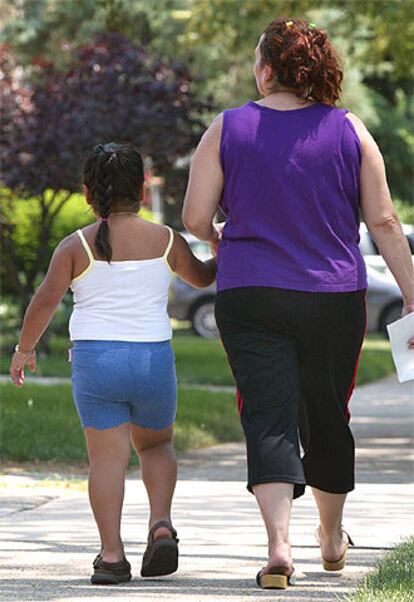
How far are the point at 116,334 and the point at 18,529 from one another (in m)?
1.56

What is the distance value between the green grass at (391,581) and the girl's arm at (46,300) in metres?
1.35

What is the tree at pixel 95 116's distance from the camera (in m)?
17.9

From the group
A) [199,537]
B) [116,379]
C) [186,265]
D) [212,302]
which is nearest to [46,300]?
[116,379]

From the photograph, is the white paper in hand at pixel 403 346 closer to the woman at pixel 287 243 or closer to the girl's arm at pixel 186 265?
the woman at pixel 287 243

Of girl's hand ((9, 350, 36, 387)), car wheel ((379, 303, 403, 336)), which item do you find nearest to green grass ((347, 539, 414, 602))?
girl's hand ((9, 350, 36, 387))

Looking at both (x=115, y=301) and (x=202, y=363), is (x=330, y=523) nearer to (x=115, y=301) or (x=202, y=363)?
(x=115, y=301)

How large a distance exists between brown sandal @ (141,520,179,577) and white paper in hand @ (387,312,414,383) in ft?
3.08

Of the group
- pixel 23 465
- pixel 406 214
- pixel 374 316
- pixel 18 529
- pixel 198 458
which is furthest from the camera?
pixel 406 214

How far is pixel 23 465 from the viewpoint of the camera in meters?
9.84

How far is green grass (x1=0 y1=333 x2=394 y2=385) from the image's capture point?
16.8 m

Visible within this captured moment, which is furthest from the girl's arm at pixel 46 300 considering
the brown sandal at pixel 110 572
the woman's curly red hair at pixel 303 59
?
the woman's curly red hair at pixel 303 59

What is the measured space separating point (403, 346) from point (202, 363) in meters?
13.6

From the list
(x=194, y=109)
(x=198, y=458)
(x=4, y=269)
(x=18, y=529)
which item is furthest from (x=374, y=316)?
(x=18, y=529)

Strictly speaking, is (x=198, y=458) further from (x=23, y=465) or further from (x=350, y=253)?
(x=350, y=253)
